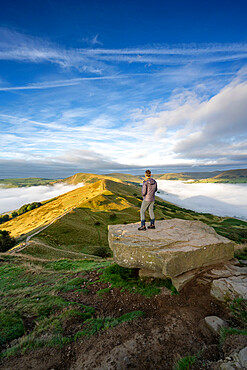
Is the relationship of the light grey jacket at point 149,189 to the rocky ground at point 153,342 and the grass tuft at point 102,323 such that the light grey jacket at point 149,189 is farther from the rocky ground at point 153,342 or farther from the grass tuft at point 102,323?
the grass tuft at point 102,323

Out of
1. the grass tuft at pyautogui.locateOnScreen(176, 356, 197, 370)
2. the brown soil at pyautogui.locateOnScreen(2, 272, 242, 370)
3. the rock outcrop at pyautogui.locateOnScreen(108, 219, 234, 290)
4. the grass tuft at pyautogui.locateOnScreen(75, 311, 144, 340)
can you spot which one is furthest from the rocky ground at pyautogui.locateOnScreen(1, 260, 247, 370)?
the rock outcrop at pyautogui.locateOnScreen(108, 219, 234, 290)

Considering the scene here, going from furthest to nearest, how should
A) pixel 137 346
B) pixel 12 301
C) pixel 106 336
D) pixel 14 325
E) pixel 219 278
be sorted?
pixel 12 301
pixel 219 278
pixel 14 325
pixel 106 336
pixel 137 346

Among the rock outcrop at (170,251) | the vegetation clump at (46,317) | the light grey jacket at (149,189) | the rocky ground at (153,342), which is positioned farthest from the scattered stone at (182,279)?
the light grey jacket at (149,189)

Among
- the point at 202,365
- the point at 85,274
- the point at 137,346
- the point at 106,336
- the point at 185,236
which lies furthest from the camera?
the point at 85,274

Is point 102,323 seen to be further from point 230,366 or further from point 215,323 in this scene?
point 230,366

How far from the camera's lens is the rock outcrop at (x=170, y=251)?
31.6ft

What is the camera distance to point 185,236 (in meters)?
11.9

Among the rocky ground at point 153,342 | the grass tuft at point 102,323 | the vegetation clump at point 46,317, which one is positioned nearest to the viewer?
the rocky ground at point 153,342

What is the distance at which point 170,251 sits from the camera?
9773 mm

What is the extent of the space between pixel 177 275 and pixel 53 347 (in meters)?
7.22

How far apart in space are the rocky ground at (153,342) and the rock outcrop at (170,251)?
1419mm

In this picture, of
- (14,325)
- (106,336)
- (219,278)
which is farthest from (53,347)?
(219,278)

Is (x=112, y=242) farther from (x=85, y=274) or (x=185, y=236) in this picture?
(x=185, y=236)

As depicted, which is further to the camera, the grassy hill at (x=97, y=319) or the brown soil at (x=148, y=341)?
the grassy hill at (x=97, y=319)
